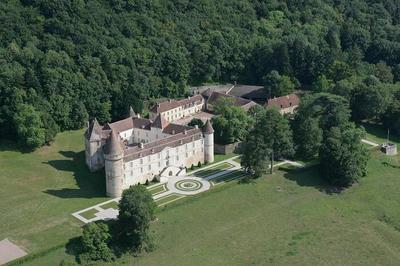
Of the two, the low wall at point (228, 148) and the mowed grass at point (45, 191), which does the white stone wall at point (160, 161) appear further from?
the low wall at point (228, 148)

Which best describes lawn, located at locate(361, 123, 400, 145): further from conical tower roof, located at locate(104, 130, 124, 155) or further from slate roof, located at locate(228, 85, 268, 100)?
conical tower roof, located at locate(104, 130, 124, 155)

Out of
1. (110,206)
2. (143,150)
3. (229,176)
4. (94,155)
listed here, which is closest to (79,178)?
(94,155)

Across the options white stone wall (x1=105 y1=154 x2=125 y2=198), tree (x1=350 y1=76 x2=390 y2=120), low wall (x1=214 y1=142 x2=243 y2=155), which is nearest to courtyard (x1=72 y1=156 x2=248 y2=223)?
white stone wall (x1=105 y1=154 x2=125 y2=198)

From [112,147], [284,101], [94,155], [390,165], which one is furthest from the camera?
[284,101]

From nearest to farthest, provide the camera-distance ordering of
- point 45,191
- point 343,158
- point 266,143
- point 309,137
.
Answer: point 45,191
point 343,158
point 266,143
point 309,137

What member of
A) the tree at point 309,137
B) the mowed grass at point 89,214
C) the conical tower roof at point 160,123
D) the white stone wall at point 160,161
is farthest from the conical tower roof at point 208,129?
the mowed grass at point 89,214

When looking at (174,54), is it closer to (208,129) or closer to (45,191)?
(208,129)
